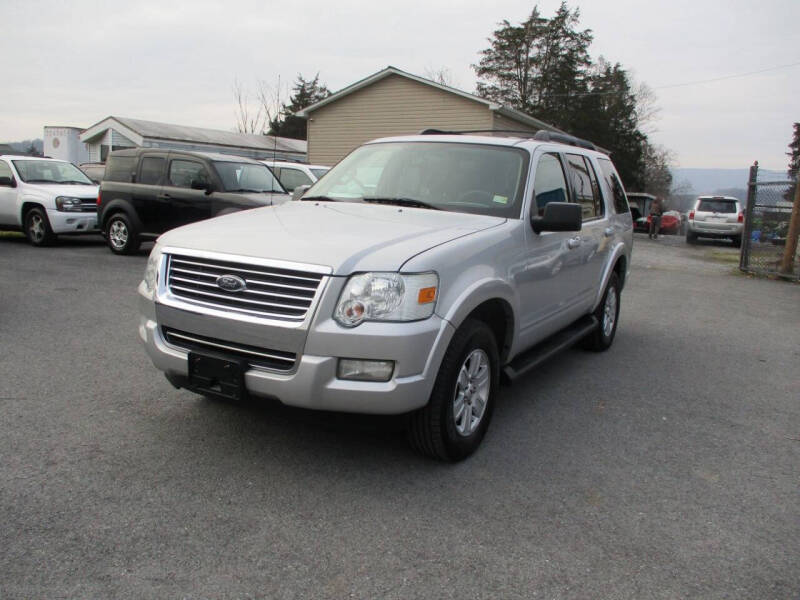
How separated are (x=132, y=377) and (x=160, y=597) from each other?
9.34 feet

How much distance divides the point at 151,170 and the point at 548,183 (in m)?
8.85

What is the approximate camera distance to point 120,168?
12.2m

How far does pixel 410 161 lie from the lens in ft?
16.4

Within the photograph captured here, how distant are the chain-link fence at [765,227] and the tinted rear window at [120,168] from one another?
474 inches

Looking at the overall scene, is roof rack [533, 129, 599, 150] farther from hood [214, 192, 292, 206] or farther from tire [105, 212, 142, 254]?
tire [105, 212, 142, 254]

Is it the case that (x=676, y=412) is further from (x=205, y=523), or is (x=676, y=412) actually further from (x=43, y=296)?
(x=43, y=296)

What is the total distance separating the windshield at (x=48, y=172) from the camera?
13531mm

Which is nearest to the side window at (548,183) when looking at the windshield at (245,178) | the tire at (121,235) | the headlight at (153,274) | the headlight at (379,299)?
the headlight at (379,299)

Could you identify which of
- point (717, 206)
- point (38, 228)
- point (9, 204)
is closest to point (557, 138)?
point (38, 228)

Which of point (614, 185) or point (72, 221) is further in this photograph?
point (72, 221)

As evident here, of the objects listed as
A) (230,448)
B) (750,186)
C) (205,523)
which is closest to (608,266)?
(230,448)

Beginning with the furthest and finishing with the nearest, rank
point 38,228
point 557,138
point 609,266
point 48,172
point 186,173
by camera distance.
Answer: point 48,172, point 38,228, point 186,173, point 609,266, point 557,138

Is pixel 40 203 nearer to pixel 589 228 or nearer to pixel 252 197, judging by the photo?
pixel 252 197

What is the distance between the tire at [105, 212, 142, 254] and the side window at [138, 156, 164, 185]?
0.75 meters
